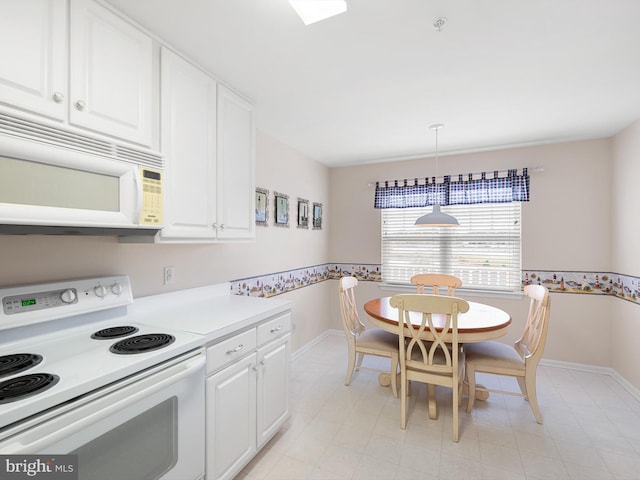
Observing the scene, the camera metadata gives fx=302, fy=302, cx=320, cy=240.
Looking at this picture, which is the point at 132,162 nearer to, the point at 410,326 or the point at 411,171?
the point at 410,326

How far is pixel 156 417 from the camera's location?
47.5 inches

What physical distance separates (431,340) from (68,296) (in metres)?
2.15

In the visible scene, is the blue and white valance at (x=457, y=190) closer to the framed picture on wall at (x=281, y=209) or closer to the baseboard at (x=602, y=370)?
the framed picture on wall at (x=281, y=209)

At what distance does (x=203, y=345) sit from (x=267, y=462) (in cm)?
97

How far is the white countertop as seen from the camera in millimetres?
1562

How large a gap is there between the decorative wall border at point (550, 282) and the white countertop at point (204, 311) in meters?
0.41

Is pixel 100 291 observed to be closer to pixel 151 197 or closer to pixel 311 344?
pixel 151 197

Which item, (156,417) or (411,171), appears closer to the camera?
(156,417)

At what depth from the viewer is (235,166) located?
209 cm

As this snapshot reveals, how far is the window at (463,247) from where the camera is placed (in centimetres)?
341

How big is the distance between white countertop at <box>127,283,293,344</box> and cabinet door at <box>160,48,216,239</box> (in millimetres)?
460

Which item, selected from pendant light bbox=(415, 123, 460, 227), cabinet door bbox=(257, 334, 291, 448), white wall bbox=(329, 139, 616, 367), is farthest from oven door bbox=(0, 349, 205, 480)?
white wall bbox=(329, 139, 616, 367)

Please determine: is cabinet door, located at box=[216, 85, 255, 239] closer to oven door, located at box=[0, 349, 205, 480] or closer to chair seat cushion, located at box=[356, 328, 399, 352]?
oven door, located at box=[0, 349, 205, 480]

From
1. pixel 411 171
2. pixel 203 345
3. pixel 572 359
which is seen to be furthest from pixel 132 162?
pixel 572 359
